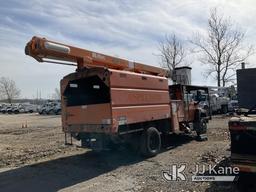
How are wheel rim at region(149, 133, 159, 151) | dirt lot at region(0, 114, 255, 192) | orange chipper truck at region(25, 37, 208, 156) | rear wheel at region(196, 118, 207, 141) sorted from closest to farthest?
1. dirt lot at region(0, 114, 255, 192)
2. orange chipper truck at region(25, 37, 208, 156)
3. wheel rim at region(149, 133, 159, 151)
4. rear wheel at region(196, 118, 207, 141)

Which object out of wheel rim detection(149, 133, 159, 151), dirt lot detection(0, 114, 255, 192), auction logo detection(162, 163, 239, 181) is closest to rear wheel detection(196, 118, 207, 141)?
dirt lot detection(0, 114, 255, 192)

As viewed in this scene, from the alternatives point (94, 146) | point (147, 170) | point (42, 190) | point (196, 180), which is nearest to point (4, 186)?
point (42, 190)

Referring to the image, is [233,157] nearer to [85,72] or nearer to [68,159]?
[85,72]

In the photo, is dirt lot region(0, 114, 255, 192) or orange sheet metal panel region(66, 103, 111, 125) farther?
orange sheet metal panel region(66, 103, 111, 125)

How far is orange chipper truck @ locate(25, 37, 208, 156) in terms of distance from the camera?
9.44 m

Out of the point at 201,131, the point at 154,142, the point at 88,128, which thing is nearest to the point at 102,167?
the point at 88,128

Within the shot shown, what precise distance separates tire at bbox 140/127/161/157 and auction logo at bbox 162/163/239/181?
1609 millimetres

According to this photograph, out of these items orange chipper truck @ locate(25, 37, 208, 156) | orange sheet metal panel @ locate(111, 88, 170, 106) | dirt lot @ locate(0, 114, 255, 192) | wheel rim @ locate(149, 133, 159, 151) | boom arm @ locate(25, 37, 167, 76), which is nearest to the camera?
dirt lot @ locate(0, 114, 255, 192)

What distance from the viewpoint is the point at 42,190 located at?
759 cm

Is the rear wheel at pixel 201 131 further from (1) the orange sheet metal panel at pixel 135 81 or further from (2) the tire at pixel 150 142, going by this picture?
(2) the tire at pixel 150 142

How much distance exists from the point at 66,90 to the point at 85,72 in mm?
1151

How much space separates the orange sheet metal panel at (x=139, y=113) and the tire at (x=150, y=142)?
437 mm

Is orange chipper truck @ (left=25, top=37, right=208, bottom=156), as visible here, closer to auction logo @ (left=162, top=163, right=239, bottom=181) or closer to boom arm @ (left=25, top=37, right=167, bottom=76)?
boom arm @ (left=25, top=37, right=167, bottom=76)

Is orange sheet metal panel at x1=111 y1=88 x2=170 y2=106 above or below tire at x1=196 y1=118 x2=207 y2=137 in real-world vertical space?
above
